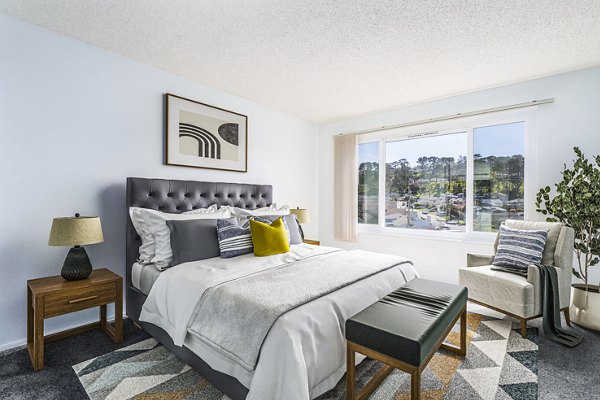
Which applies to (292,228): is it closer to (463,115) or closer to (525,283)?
(525,283)

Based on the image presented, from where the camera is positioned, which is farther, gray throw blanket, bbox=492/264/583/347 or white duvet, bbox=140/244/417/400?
gray throw blanket, bbox=492/264/583/347

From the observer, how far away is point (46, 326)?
2.33 meters

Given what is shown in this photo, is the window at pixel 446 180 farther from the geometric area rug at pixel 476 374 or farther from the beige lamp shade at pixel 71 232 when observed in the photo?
the beige lamp shade at pixel 71 232

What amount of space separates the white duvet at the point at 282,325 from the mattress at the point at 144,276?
16 cm

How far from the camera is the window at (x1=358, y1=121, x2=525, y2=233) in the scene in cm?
348

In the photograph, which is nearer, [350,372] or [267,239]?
[350,372]

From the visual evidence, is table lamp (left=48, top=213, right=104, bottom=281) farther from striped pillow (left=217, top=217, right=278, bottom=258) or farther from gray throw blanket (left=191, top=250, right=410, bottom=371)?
gray throw blanket (left=191, top=250, right=410, bottom=371)

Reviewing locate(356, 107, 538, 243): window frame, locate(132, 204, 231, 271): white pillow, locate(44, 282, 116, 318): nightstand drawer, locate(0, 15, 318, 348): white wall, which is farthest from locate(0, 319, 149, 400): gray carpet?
locate(356, 107, 538, 243): window frame

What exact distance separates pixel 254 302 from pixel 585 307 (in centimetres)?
298

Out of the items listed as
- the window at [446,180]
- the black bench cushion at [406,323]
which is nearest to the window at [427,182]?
the window at [446,180]

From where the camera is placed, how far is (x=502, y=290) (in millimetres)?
2516

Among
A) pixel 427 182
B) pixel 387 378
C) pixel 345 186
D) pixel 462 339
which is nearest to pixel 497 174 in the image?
pixel 427 182

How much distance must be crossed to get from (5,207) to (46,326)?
3.27ft

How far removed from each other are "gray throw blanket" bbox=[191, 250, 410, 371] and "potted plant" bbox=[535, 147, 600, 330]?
202 cm
